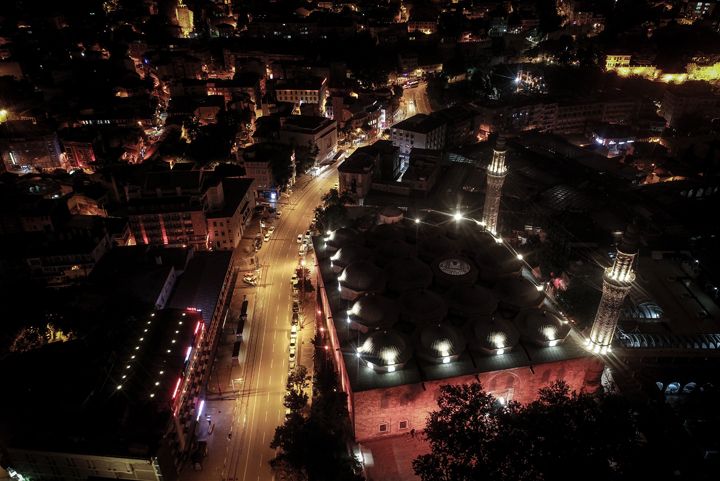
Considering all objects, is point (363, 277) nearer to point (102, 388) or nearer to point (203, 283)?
point (203, 283)

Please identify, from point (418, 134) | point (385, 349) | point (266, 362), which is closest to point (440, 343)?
point (385, 349)

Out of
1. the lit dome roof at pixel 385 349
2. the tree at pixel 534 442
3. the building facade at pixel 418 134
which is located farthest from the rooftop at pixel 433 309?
the building facade at pixel 418 134

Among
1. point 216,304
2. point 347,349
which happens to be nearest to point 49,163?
point 216,304

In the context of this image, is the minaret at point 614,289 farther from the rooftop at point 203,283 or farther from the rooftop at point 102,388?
the rooftop at point 203,283

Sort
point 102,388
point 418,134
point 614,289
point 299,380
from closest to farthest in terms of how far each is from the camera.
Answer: point 614,289
point 102,388
point 299,380
point 418,134

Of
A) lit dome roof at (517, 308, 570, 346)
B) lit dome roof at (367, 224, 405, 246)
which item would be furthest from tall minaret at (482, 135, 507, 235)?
lit dome roof at (517, 308, 570, 346)

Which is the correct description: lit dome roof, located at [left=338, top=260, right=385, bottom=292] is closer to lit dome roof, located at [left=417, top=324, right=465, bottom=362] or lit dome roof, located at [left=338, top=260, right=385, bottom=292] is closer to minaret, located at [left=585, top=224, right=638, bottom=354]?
lit dome roof, located at [left=417, top=324, right=465, bottom=362]
